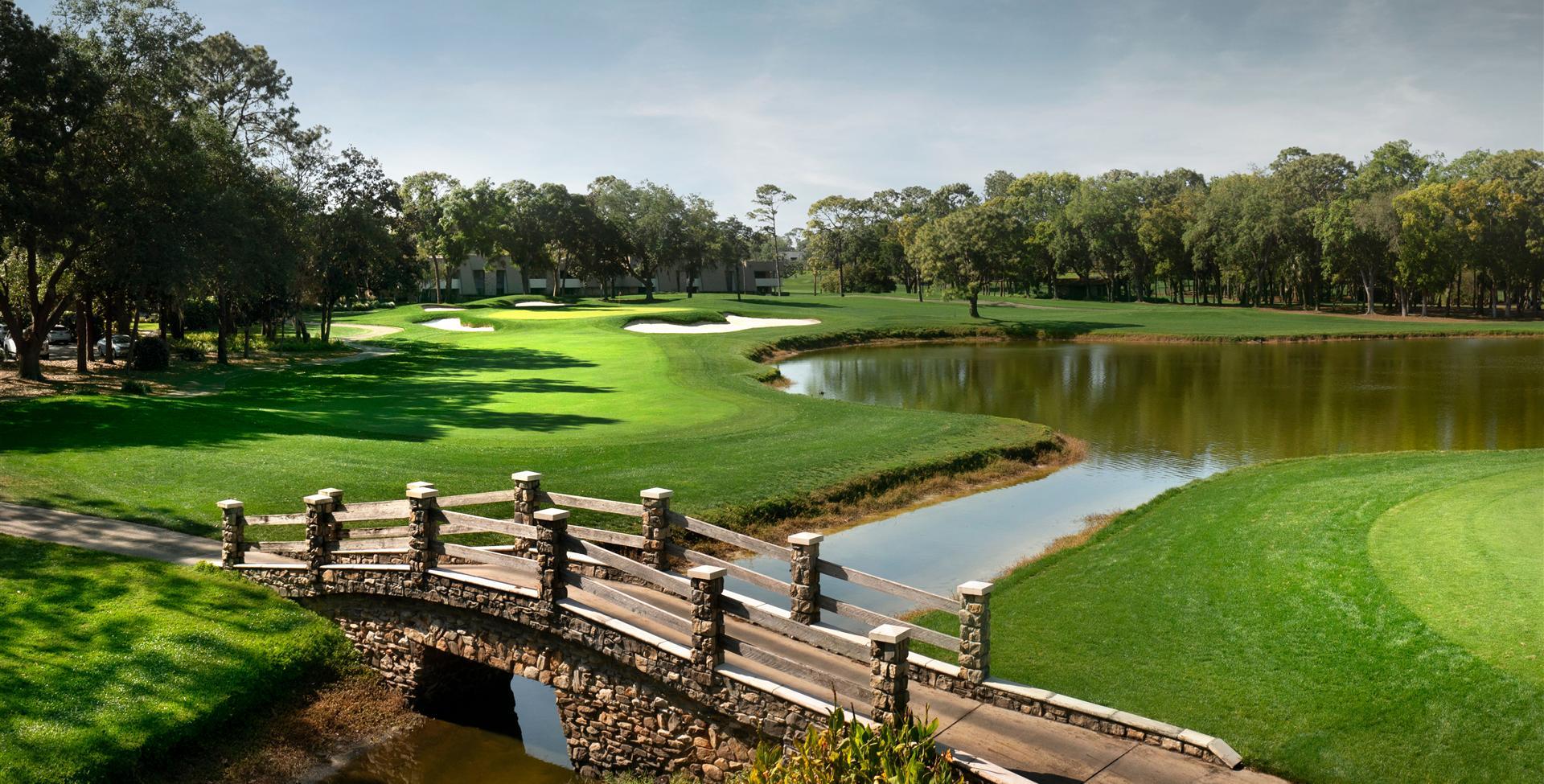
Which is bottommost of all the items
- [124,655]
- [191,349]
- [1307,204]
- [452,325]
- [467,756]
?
[467,756]

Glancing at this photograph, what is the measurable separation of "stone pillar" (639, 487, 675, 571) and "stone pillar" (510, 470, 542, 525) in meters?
1.60

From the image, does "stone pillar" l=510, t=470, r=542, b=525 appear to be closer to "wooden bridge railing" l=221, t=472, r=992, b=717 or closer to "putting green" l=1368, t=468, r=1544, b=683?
"wooden bridge railing" l=221, t=472, r=992, b=717

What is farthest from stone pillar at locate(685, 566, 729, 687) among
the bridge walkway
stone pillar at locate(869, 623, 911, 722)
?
stone pillar at locate(869, 623, 911, 722)

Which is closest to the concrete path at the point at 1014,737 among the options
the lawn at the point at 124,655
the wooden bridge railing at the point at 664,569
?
the wooden bridge railing at the point at 664,569

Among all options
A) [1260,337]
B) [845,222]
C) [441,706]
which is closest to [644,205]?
[845,222]

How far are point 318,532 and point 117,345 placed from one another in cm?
4749

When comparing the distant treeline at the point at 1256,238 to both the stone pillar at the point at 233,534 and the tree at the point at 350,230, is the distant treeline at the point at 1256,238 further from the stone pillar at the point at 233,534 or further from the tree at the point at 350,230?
the stone pillar at the point at 233,534

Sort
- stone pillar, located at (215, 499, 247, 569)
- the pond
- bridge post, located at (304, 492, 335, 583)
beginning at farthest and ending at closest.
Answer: the pond < stone pillar, located at (215, 499, 247, 569) < bridge post, located at (304, 492, 335, 583)

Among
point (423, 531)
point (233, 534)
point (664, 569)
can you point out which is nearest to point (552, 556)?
point (664, 569)

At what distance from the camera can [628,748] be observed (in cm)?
1205

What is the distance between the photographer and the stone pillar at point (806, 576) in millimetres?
11742

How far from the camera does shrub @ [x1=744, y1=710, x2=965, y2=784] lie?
734 centimetres

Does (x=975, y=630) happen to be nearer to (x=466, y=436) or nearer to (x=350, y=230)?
A: (x=466, y=436)

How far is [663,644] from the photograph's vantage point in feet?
37.1
